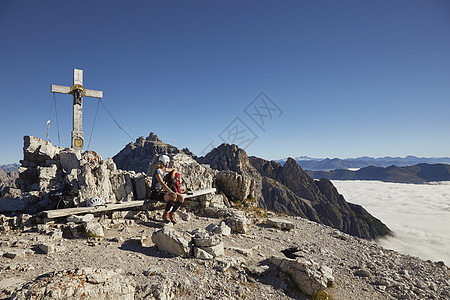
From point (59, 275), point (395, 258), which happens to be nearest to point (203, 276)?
point (59, 275)

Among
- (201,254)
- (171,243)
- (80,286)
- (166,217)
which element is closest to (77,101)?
(166,217)

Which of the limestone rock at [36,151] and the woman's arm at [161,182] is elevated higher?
the limestone rock at [36,151]

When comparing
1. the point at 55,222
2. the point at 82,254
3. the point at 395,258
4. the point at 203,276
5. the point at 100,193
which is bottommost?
the point at 395,258

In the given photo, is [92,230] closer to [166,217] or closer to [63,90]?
[166,217]

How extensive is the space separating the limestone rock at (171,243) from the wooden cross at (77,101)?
13.3m

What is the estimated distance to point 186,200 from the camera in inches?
607

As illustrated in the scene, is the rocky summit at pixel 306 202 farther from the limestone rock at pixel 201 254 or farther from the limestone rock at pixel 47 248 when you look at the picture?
the limestone rock at pixel 47 248

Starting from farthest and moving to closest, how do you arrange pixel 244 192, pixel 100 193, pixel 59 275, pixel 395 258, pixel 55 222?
pixel 244 192, pixel 100 193, pixel 395 258, pixel 55 222, pixel 59 275

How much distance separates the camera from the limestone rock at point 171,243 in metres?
8.13

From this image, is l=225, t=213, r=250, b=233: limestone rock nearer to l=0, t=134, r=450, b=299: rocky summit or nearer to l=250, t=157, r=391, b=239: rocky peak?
l=0, t=134, r=450, b=299: rocky summit

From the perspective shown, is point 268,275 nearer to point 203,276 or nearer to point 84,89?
point 203,276

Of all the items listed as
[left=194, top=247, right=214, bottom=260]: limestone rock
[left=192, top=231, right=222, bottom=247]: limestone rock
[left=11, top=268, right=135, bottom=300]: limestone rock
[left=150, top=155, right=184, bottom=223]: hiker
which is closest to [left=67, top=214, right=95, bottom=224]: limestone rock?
[left=150, top=155, right=184, bottom=223]: hiker

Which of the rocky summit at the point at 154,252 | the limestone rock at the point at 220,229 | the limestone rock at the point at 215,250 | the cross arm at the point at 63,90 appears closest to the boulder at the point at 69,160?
the rocky summit at the point at 154,252

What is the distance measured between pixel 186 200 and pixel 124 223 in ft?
15.4
